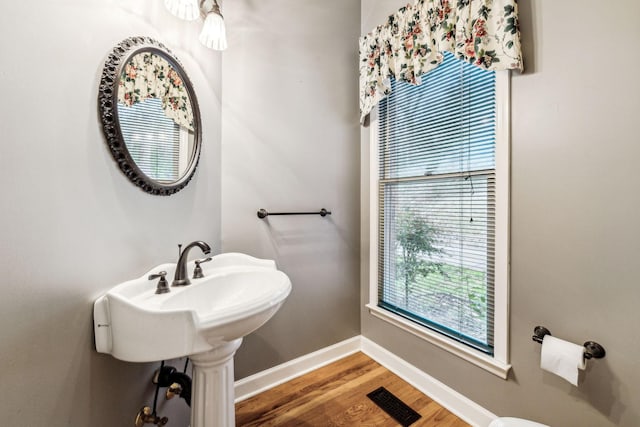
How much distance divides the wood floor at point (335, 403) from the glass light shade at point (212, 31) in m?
1.95

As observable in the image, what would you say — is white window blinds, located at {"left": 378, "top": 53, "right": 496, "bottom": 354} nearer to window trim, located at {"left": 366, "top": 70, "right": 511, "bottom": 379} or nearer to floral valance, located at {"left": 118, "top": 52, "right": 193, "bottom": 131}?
window trim, located at {"left": 366, "top": 70, "right": 511, "bottom": 379}

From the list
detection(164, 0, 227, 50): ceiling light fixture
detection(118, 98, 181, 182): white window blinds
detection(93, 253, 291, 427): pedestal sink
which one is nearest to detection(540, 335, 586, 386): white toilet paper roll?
detection(93, 253, 291, 427): pedestal sink

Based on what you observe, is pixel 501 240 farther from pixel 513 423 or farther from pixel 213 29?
pixel 213 29

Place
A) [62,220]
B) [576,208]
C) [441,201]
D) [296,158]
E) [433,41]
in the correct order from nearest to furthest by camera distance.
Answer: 1. [62,220]
2. [576,208]
3. [433,41]
4. [441,201]
5. [296,158]

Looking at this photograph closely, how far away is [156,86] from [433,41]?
4.62 feet

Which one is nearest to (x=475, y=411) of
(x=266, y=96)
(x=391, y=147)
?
(x=391, y=147)

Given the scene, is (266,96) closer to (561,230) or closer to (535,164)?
(535,164)

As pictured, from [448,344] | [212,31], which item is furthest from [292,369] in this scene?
[212,31]

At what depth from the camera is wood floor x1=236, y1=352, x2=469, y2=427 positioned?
138 cm

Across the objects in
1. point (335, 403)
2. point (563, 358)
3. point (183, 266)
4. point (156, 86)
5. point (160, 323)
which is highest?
Answer: point (156, 86)

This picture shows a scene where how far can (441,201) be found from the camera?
1499 mm

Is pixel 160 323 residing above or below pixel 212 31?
below

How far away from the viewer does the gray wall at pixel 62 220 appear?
1.98ft

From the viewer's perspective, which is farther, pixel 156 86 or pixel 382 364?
pixel 382 364
